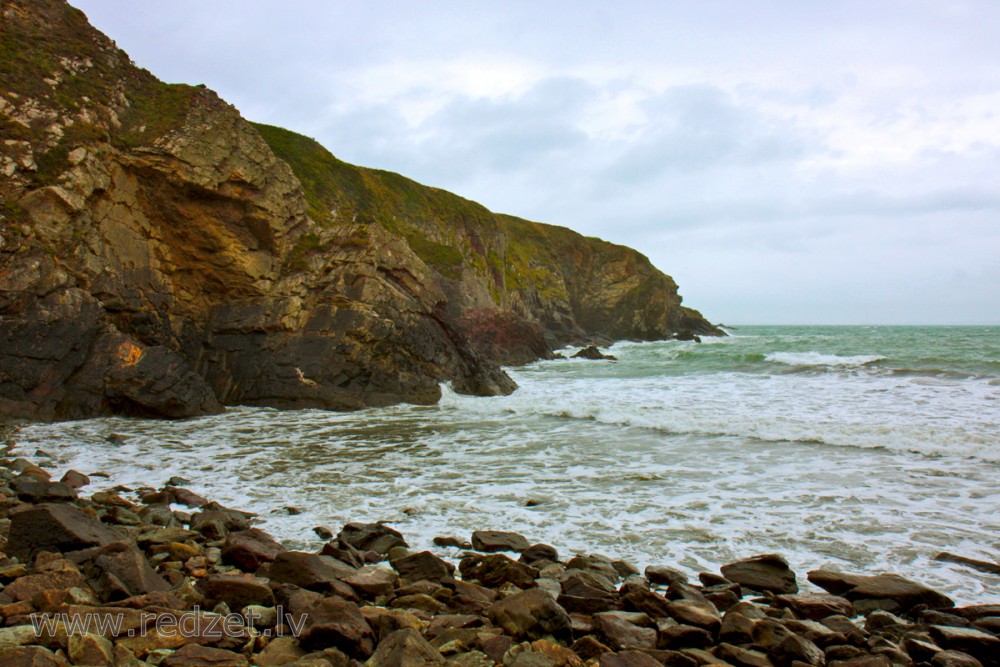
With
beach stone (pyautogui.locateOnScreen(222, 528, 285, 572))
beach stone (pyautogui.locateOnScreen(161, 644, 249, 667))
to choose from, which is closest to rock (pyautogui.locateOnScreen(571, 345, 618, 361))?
beach stone (pyautogui.locateOnScreen(222, 528, 285, 572))

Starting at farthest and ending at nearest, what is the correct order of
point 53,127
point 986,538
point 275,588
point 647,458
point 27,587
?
point 53,127
point 647,458
point 986,538
point 275,588
point 27,587

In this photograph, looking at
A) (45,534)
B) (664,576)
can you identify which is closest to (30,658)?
(45,534)

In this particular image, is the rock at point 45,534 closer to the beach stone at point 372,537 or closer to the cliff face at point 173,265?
Result: the beach stone at point 372,537

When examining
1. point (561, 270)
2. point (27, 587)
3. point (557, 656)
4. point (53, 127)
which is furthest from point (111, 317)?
point (561, 270)

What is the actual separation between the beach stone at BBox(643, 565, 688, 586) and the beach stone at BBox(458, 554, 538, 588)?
934 millimetres

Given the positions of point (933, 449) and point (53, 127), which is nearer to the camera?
point (933, 449)

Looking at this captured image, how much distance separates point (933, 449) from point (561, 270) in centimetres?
4718

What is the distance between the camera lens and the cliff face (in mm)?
12391

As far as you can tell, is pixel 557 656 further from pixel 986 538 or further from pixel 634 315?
pixel 634 315

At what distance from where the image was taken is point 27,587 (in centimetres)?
360

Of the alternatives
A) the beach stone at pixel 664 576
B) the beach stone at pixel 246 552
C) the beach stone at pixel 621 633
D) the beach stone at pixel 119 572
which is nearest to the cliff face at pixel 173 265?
the beach stone at pixel 246 552

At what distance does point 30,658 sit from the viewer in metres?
2.71

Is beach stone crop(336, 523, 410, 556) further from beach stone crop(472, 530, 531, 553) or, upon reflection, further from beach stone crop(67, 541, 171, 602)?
beach stone crop(67, 541, 171, 602)

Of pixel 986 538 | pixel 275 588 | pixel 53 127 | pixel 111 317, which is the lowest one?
pixel 986 538
